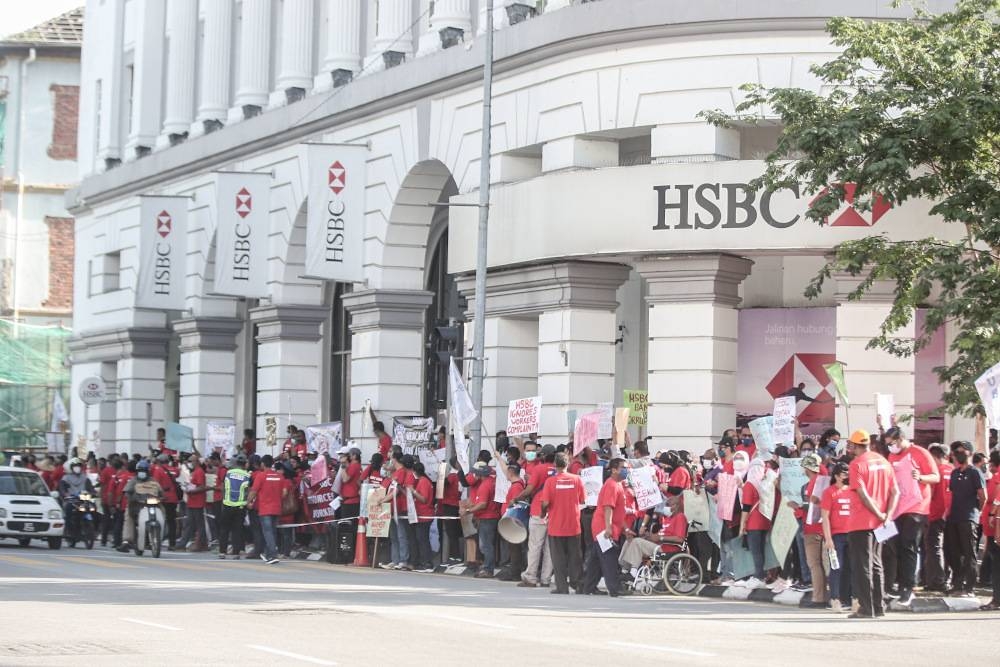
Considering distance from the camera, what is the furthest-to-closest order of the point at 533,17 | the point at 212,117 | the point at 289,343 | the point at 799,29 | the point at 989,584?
the point at 212,117, the point at 289,343, the point at 533,17, the point at 799,29, the point at 989,584

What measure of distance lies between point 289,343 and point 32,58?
36.8 metres

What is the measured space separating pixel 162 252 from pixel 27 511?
1417cm

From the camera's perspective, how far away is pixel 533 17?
115ft

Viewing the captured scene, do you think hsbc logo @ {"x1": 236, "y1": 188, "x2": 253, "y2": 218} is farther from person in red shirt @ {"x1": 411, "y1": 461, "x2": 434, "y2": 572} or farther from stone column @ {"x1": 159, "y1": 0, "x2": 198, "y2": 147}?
person in red shirt @ {"x1": 411, "y1": 461, "x2": 434, "y2": 572}

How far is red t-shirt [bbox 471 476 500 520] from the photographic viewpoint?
28.6m

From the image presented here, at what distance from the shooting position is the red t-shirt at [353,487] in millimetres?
32156

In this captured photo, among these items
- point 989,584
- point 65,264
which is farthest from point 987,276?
point 65,264

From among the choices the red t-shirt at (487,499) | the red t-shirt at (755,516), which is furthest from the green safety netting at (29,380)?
the red t-shirt at (755,516)

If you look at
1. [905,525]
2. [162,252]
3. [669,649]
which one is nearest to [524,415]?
[905,525]

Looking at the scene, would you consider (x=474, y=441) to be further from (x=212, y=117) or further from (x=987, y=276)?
(x=212, y=117)

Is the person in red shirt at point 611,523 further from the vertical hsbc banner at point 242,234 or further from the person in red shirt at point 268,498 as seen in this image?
the vertical hsbc banner at point 242,234

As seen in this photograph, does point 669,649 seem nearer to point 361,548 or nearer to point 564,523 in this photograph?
point 564,523

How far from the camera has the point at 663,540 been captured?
2478cm

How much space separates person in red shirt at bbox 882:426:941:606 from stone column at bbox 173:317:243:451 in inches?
1112
